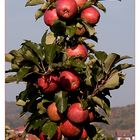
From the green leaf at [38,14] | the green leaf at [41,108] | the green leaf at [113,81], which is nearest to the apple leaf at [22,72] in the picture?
the green leaf at [41,108]

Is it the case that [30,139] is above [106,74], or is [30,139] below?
below

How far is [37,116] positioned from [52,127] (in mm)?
259

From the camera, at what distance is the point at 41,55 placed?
10.9ft

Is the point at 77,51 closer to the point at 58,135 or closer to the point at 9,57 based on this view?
the point at 9,57

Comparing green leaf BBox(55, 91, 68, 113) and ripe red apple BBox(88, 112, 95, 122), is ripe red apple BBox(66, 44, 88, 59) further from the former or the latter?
ripe red apple BBox(88, 112, 95, 122)

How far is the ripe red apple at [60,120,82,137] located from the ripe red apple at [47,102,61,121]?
0.06m

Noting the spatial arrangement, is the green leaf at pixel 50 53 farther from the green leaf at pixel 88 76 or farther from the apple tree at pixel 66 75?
the green leaf at pixel 88 76

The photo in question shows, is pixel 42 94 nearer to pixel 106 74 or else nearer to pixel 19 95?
pixel 19 95

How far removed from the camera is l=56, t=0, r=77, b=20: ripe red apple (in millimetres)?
3533

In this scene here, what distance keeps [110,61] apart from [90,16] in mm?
460

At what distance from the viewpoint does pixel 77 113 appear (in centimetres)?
338

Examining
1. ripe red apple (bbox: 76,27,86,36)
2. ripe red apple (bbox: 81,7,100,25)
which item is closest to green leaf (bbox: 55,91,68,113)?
ripe red apple (bbox: 76,27,86,36)

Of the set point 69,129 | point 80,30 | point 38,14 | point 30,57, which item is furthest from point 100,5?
point 69,129
